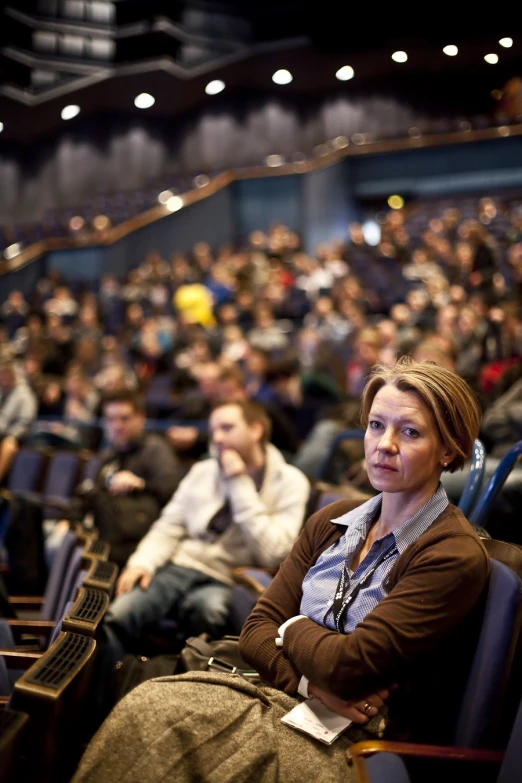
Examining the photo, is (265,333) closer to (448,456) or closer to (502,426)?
(502,426)

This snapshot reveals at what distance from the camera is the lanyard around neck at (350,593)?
4.36 feet

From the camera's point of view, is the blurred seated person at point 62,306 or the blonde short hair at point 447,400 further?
the blurred seated person at point 62,306

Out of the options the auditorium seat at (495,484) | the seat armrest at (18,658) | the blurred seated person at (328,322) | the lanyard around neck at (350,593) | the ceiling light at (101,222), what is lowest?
the seat armrest at (18,658)

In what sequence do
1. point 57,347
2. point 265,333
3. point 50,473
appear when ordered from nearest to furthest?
point 50,473
point 265,333
point 57,347

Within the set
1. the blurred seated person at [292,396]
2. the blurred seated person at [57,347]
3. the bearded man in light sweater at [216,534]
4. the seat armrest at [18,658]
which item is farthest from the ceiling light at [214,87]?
the seat armrest at [18,658]

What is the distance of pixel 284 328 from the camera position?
8133 mm

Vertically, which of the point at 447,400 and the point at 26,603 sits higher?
the point at 447,400

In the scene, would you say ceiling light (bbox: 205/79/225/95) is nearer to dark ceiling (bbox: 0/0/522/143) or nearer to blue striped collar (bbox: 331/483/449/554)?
dark ceiling (bbox: 0/0/522/143)

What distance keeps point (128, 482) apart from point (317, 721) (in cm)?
162

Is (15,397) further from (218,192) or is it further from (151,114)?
(151,114)

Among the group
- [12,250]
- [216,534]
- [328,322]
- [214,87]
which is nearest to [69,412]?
[328,322]

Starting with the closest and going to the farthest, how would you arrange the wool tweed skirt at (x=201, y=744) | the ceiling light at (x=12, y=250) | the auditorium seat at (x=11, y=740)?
the auditorium seat at (x=11, y=740) → the wool tweed skirt at (x=201, y=744) → the ceiling light at (x=12, y=250)

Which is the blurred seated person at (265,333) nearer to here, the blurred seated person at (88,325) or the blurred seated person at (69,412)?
the blurred seated person at (69,412)

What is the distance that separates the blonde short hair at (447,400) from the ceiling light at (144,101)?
Answer: 44.7 feet
